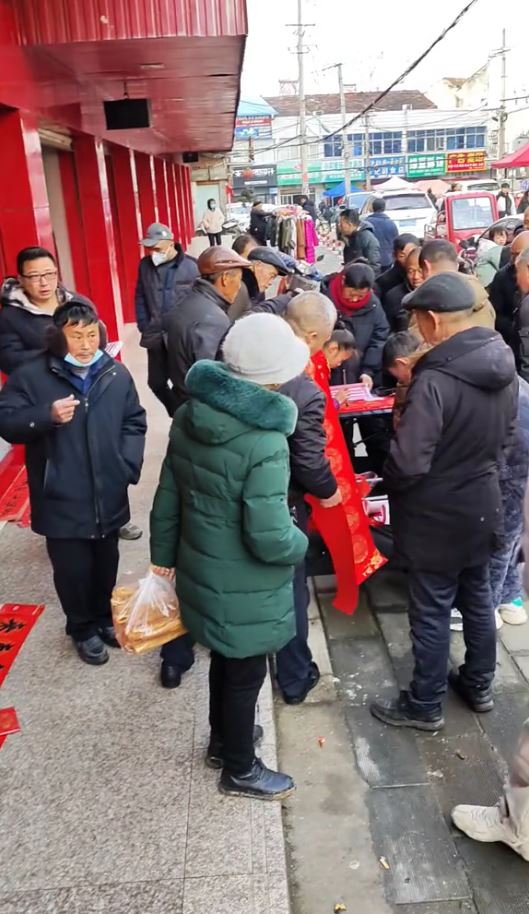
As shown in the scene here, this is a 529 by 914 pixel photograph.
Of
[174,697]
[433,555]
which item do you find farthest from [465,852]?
[174,697]

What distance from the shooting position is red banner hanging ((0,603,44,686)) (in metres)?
3.47

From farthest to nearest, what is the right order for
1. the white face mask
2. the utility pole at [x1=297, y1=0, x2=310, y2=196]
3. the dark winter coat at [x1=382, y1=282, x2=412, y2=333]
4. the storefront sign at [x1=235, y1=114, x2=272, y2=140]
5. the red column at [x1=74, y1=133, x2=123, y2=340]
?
the storefront sign at [x1=235, y1=114, x2=272, y2=140] < the utility pole at [x1=297, y1=0, x2=310, y2=196] < the red column at [x1=74, y1=133, x2=123, y2=340] < the white face mask < the dark winter coat at [x1=382, y1=282, x2=412, y2=333]

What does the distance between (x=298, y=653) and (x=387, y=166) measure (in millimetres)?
65645

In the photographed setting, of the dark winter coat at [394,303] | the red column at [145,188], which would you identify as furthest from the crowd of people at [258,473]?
the red column at [145,188]

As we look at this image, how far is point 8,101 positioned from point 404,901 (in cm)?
488

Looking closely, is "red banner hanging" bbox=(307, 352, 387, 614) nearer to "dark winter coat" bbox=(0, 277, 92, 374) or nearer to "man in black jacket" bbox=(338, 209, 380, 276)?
"dark winter coat" bbox=(0, 277, 92, 374)

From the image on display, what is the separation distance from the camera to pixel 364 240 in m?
7.90

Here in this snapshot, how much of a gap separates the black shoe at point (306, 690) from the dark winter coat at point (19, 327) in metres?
2.04

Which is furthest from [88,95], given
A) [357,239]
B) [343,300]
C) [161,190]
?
[161,190]

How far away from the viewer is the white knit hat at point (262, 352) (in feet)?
7.13

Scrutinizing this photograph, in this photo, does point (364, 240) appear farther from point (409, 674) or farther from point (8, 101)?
point (409, 674)

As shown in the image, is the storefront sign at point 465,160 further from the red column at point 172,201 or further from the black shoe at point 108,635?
the black shoe at point 108,635

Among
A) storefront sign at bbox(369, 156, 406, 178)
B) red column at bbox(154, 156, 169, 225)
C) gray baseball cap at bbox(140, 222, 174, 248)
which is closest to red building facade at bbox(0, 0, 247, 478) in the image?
gray baseball cap at bbox(140, 222, 174, 248)

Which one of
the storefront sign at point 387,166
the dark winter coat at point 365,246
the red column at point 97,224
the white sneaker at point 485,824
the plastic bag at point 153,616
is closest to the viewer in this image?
the white sneaker at point 485,824
